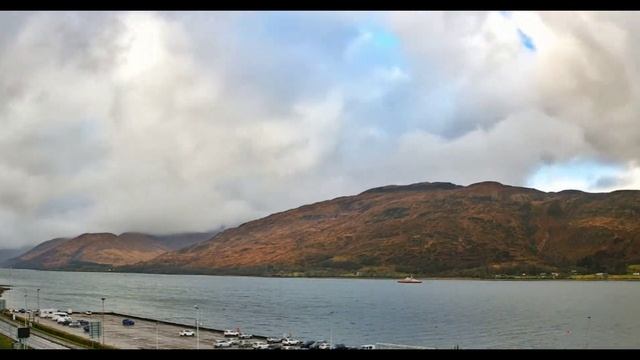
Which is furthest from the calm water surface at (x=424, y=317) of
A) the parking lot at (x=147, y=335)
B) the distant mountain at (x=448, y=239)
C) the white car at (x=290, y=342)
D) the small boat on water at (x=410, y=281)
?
the distant mountain at (x=448, y=239)

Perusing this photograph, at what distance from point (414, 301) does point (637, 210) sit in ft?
273

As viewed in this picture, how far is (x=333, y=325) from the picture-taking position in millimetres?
46656

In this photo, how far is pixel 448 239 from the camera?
13425 cm

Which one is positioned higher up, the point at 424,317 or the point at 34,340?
the point at 34,340

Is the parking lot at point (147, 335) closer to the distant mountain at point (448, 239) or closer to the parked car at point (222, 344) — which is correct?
the parked car at point (222, 344)

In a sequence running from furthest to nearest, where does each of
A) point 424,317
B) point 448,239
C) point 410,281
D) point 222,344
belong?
point 448,239
point 410,281
point 424,317
point 222,344

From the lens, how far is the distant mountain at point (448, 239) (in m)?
127

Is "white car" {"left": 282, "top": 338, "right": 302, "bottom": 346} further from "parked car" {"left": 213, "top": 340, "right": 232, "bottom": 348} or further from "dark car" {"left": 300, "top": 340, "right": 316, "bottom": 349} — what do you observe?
"parked car" {"left": 213, "top": 340, "right": 232, "bottom": 348}

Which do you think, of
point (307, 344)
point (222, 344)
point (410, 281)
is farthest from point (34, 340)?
point (410, 281)

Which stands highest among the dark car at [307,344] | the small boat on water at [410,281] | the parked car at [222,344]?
the parked car at [222,344]

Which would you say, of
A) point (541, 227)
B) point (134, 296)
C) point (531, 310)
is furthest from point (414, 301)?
point (541, 227)

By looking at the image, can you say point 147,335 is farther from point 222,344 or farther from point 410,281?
point 410,281
